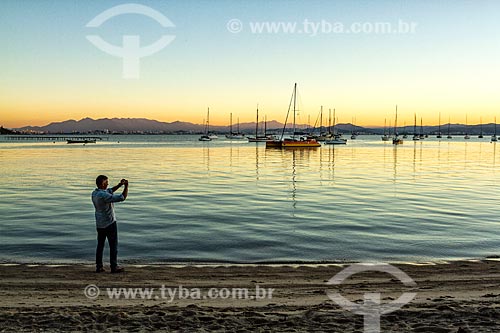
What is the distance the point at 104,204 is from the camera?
1010 centimetres

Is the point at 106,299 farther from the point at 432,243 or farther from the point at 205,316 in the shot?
the point at 432,243

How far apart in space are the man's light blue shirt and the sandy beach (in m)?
1.18

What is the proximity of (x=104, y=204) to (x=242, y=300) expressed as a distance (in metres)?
3.63

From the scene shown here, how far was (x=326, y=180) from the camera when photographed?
115 feet

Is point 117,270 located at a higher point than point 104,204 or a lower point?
lower

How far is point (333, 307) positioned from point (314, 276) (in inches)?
99.1

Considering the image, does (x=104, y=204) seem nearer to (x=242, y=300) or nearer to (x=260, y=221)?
(x=242, y=300)

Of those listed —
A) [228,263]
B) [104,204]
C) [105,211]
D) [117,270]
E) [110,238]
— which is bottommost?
[228,263]

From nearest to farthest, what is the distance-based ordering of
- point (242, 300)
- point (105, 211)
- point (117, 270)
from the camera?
1. point (242, 300)
2. point (105, 211)
3. point (117, 270)

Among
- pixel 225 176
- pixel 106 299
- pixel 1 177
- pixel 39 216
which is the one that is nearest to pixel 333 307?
pixel 106 299

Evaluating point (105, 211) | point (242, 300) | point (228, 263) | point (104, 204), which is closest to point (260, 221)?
point (228, 263)

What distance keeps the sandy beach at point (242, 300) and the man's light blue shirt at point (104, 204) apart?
3.88 ft

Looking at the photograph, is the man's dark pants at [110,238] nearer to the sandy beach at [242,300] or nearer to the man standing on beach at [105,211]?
the man standing on beach at [105,211]

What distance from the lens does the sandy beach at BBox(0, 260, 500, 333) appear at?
698 centimetres
